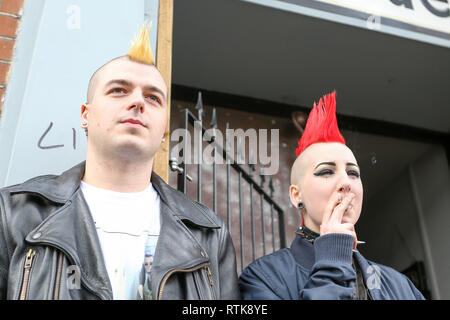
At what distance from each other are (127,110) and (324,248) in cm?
82

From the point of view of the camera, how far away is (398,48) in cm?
332

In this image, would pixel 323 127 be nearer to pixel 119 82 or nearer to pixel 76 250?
pixel 119 82

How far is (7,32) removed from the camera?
214 centimetres

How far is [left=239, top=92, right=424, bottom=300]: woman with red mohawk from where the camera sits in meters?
1.54

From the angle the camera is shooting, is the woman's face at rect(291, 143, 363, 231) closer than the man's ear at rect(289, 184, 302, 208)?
Yes

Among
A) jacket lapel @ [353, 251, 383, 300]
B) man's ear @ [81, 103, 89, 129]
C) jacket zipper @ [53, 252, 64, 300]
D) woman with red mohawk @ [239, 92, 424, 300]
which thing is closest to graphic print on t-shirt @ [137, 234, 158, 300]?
jacket zipper @ [53, 252, 64, 300]

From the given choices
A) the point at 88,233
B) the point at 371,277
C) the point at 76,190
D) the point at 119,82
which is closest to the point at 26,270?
the point at 88,233

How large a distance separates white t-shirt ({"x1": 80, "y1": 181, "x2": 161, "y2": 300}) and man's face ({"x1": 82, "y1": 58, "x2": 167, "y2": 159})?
157 millimetres

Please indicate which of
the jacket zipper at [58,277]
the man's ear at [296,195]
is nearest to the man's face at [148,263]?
the jacket zipper at [58,277]

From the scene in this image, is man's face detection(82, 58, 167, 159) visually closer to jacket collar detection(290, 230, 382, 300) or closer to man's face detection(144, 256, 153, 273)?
man's face detection(144, 256, 153, 273)

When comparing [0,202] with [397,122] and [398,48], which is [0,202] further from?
[397,122]

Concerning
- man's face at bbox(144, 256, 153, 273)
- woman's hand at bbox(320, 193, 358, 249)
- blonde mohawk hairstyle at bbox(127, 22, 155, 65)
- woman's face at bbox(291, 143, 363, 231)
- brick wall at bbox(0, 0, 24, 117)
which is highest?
brick wall at bbox(0, 0, 24, 117)

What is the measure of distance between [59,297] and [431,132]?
383 cm
